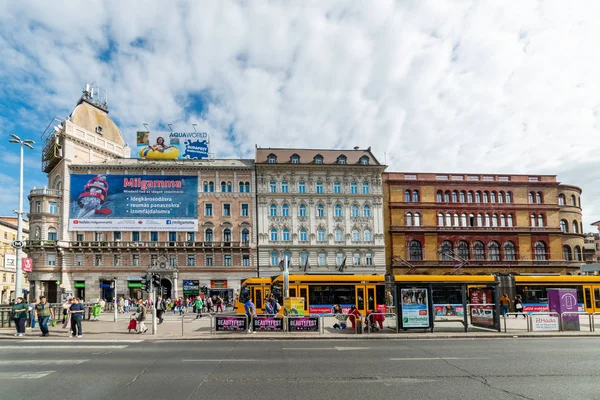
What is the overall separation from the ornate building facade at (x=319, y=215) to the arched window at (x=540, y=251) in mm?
18631

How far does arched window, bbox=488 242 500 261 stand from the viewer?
50.2 m

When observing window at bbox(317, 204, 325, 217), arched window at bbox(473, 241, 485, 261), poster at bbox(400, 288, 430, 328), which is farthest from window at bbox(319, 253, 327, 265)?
poster at bbox(400, 288, 430, 328)

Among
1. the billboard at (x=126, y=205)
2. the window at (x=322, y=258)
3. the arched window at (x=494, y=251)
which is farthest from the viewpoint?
the arched window at (x=494, y=251)

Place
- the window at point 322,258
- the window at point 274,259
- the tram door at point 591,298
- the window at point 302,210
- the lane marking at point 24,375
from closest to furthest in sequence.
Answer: the lane marking at point 24,375, the tram door at point 591,298, the window at point 274,259, the window at point 322,258, the window at point 302,210

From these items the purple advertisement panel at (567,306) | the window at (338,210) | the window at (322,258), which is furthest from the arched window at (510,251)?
the purple advertisement panel at (567,306)

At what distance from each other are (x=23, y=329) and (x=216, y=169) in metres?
32.4

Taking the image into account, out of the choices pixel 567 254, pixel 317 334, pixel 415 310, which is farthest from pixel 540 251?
pixel 317 334

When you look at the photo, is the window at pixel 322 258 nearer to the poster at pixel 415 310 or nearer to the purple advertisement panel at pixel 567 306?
the poster at pixel 415 310

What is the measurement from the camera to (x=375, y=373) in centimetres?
1080

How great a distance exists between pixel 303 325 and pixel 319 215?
99.7 feet

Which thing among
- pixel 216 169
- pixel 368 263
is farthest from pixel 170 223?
Result: pixel 368 263

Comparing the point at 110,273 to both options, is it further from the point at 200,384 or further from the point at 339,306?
the point at 200,384

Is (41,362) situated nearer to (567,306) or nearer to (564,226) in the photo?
(567,306)

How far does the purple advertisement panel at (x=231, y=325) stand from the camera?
19991 mm
